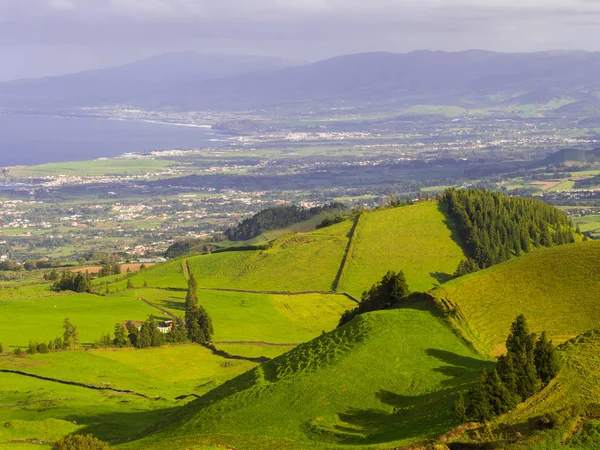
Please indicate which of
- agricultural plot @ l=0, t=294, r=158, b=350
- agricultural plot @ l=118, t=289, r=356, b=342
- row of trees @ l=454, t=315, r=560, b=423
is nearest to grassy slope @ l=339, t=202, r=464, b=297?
agricultural plot @ l=118, t=289, r=356, b=342

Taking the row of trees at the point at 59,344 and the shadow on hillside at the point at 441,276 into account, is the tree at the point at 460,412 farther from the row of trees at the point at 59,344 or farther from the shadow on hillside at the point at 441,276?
the shadow on hillside at the point at 441,276

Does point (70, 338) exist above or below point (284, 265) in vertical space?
above

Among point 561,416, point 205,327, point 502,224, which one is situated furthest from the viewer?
point 502,224

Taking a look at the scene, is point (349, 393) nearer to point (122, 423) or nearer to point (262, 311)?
point (122, 423)

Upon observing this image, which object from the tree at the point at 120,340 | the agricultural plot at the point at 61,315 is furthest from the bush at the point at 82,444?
the tree at the point at 120,340

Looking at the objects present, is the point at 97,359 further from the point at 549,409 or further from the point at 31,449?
the point at 549,409

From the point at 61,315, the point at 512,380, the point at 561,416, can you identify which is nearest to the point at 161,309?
the point at 61,315
